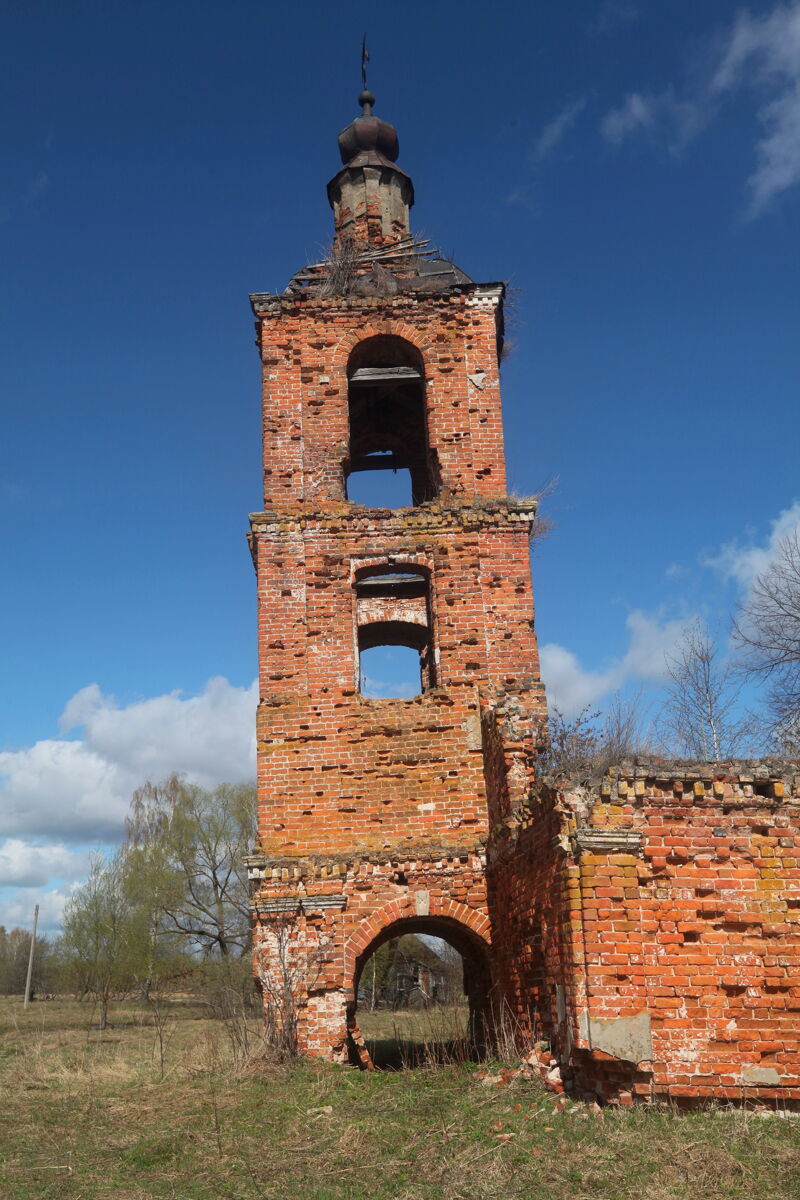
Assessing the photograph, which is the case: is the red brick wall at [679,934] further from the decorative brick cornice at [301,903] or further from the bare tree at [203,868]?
the bare tree at [203,868]

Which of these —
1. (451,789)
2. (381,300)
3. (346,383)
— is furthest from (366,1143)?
(381,300)

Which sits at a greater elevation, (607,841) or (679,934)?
(607,841)

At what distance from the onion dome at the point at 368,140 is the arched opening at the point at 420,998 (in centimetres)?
1269

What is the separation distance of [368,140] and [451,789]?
1154cm

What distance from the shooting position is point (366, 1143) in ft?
22.0

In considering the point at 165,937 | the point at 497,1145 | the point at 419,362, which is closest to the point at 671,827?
the point at 497,1145

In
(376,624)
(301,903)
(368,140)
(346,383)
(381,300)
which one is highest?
(368,140)

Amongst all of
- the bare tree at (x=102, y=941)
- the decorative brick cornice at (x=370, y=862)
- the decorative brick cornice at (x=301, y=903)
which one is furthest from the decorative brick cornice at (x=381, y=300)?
the bare tree at (x=102, y=941)

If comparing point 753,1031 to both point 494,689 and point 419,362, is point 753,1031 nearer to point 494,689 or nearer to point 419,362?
point 494,689

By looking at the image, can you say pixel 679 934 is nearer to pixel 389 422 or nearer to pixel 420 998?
pixel 389 422

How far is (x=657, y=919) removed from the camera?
7207mm

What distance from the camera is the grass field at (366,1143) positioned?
5.54 meters

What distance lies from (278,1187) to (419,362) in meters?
10.7

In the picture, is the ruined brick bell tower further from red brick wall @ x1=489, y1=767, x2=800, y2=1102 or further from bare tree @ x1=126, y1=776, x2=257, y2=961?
bare tree @ x1=126, y1=776, x2=257, y2=961
